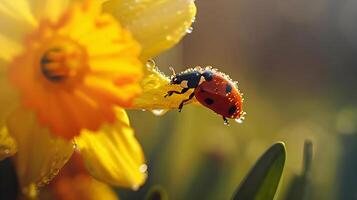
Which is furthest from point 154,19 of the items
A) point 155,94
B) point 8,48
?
point 8,48

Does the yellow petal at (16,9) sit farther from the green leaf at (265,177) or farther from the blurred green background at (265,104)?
the blurred green background at (265,104)

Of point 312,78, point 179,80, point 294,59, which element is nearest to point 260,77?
point 312,78


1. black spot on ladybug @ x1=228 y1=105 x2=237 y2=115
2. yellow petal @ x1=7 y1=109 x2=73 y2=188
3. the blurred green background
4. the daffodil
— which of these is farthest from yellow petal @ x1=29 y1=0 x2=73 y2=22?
the blurred green background

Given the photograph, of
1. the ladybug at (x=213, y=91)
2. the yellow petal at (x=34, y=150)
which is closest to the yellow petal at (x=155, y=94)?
the ladybug at (x=213, y=91)

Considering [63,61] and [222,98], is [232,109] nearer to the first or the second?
[222,98]

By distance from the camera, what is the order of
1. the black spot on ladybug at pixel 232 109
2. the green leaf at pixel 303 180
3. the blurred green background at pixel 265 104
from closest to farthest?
the black spot on ladybug at pixel 232 109 → the green leaf at pixel 303 180 → the blurred green background at pixel 265 104

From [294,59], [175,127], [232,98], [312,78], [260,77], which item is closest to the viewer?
[232,98]

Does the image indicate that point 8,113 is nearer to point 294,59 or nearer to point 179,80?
point 179,80
